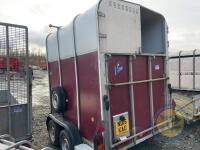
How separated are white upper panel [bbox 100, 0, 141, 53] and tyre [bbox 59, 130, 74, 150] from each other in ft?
6.29

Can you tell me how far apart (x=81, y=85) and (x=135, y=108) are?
3.73ft

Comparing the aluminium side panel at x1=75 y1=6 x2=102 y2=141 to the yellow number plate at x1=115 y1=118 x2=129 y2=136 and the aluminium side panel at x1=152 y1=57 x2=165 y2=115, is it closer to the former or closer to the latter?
the yellow number plate at x1=115 y1=118 x2=129 y2=136

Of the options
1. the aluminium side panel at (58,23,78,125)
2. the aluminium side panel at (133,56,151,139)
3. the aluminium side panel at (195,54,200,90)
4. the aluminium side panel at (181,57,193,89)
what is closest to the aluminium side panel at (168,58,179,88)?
the aluminium side panel at (181,57,193,89)

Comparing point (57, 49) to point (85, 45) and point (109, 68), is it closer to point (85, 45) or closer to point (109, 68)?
Answer: point (85, 45)

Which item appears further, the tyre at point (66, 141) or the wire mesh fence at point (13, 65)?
the tyre at point (66, 141)

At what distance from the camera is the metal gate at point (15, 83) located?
12.8ft

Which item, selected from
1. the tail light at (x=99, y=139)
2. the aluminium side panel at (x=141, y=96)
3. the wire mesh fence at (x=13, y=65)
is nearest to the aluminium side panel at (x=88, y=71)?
the tail light at (x=99, y=139)

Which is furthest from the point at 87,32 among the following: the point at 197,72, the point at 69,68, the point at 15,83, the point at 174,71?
the point at 174,71

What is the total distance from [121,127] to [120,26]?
1819mm

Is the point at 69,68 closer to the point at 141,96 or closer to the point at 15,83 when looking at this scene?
the point at 15,83

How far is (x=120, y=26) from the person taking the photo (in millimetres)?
4277

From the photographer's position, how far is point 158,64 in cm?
513

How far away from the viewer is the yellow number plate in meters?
4.08

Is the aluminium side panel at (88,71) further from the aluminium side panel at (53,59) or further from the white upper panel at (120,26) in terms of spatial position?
the aluminium side panel at (53,59)
